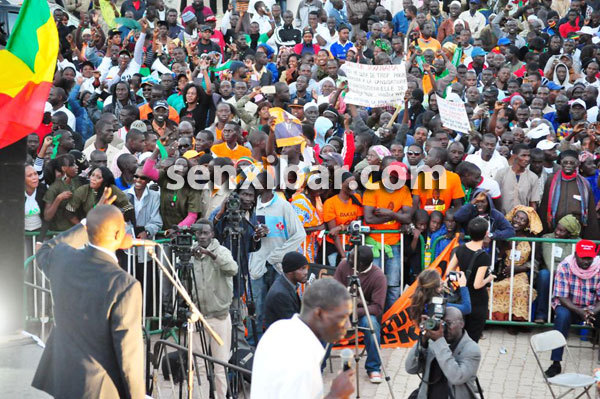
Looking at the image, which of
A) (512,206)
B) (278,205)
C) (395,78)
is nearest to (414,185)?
(512,206)

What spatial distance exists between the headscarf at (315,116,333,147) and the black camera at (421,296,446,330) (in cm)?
644

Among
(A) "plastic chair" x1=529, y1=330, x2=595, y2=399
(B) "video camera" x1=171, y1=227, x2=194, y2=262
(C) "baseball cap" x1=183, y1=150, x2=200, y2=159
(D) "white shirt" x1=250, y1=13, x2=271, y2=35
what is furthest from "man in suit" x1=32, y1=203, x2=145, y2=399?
(D) "white shirt" x1=250, y1=13, x2=271, y2=35

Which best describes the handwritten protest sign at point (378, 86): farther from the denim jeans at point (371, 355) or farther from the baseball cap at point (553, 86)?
the denim jeans at point (371, 355)

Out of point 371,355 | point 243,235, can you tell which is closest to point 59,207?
point 243,235

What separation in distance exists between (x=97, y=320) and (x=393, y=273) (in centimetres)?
600

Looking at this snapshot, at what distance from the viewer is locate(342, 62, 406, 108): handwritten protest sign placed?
13.9 m

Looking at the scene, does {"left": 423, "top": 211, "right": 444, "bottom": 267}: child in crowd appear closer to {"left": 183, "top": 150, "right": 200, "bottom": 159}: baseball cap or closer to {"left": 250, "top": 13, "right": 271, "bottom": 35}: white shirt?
{"left": 183, "top": 150, "right": 200, "bottom": 159}: baseball cap

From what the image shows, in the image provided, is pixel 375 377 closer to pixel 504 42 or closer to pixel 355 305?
pixel 355 305

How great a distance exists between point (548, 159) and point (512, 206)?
1.49m

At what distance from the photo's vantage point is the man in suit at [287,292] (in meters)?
8.68

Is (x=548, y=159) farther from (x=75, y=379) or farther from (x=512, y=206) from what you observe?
(x=75, y=379)

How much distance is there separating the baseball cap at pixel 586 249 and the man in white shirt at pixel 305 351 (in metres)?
6.06

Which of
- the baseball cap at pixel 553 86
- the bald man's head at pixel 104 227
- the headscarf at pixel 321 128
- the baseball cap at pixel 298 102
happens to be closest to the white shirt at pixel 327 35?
the baseball cap at pixel 298 102

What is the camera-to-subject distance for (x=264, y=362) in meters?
4.48
